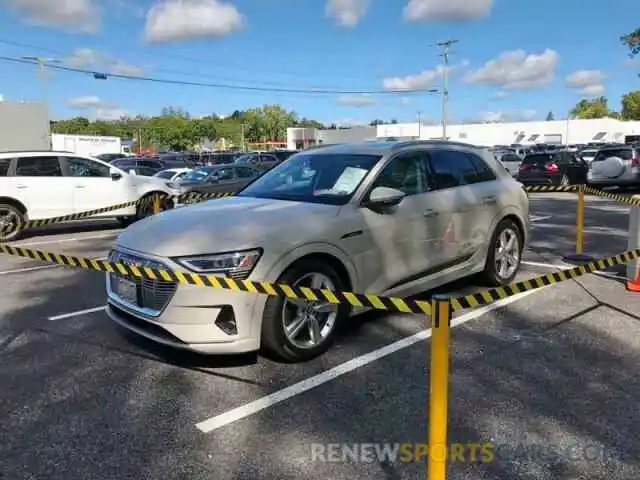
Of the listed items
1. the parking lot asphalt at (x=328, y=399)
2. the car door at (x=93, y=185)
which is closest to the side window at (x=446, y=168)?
the parking lot asphalt at (x=328, y=399)

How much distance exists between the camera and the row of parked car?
20.3 m

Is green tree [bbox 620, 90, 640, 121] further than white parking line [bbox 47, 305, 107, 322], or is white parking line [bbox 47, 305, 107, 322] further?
green tree [bbox 620, 90, 640, 121]

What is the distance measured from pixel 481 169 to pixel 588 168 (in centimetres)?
1817

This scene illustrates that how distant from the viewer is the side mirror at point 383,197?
486 cm

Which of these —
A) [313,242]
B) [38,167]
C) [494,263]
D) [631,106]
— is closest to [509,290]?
[313,242]

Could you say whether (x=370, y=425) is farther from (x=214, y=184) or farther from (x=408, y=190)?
(x=214, y=184)

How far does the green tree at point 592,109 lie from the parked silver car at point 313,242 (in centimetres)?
14428

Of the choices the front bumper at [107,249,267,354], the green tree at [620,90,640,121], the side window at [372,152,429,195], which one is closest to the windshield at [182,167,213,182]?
the side window at [372,152,429,195]

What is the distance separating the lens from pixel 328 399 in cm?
394

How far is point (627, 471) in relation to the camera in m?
3.07

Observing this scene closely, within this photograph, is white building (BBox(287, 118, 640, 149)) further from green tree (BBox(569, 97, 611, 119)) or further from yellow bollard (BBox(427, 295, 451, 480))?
yellow bollard (BBox(427, 295, 451, 480))

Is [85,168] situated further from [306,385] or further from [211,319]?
[306,385]

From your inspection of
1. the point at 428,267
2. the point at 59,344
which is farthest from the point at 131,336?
the point at 428,267

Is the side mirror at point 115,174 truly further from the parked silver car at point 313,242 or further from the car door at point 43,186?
the parked silver car at point 313,242
